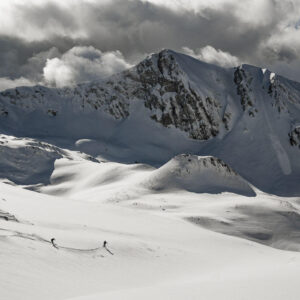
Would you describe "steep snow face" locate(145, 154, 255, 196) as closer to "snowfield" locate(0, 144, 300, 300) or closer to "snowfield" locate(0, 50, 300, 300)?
"snowfield" locate(0, 50, 300, 300)

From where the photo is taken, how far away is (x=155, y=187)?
61.6 meters

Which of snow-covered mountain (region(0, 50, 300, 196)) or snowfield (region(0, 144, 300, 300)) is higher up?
snow-covered mountain (region(0, 50, 300, 196))

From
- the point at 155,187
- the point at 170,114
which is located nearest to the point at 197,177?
the point at 155,187

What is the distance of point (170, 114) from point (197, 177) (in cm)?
8749

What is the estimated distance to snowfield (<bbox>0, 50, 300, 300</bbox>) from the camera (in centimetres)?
1248

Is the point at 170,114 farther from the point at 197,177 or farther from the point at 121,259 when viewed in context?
the point at 121,259

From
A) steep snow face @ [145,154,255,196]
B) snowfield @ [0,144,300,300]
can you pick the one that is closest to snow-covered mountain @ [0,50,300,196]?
steep snow face @ [145,154,255,196]

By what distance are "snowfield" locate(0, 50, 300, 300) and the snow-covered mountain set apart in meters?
0.45

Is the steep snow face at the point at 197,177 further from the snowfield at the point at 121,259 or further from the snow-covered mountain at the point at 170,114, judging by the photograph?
the snow-covered mountain at the point at 170,114

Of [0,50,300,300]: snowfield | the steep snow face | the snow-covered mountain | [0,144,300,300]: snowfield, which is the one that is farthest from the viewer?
the snow-covered mountain

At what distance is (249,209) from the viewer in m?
50.4

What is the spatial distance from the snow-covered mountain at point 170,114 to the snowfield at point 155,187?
1.46 ft

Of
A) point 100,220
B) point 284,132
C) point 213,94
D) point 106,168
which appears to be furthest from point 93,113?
point 100,220

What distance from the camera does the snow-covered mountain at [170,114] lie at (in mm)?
129375
